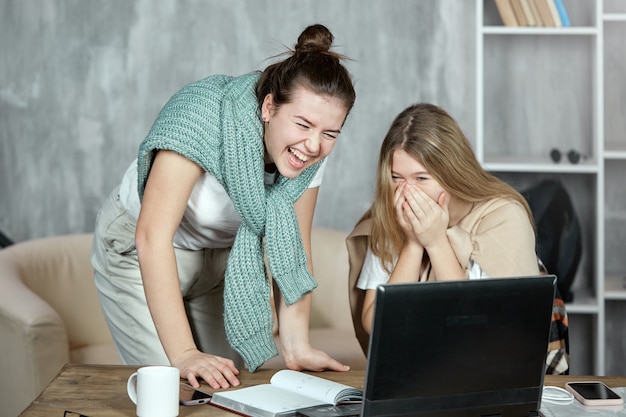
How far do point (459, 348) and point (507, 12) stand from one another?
2.25 meters

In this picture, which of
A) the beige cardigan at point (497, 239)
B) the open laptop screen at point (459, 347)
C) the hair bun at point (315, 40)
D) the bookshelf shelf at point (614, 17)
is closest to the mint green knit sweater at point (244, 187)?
the hair bun at point (315, 40)

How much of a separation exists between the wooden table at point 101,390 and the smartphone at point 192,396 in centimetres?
1

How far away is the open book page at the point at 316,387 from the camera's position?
1.47 meters

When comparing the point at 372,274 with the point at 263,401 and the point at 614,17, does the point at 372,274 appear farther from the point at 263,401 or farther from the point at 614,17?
the point at 614,17

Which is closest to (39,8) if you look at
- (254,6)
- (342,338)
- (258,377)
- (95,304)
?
(254,6)

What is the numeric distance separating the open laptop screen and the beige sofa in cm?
150

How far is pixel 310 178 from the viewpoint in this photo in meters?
1.93

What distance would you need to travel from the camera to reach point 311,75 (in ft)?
5.64

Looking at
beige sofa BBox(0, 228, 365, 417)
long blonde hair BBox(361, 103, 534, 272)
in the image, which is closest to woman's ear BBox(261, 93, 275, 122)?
long blonde hair BBox(361, 103, 534, 272)

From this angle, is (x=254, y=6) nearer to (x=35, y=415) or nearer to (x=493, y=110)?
(x=493, y=110)

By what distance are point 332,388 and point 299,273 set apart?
17.5 inches

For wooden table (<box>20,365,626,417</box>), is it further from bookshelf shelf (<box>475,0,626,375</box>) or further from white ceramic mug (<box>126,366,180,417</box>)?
bookshelf shelf (<box>475,0,626,375</box>)

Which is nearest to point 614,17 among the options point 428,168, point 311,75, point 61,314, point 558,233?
point 558,233

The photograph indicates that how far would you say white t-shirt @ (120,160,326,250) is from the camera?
1.90 metres
